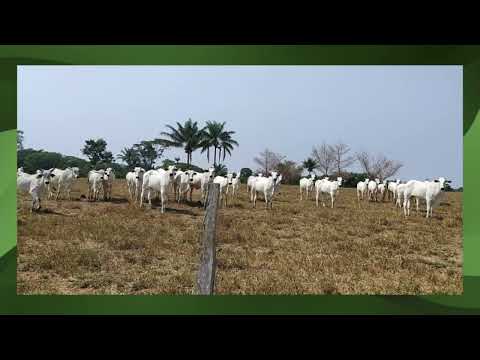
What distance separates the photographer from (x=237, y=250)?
28.3ft

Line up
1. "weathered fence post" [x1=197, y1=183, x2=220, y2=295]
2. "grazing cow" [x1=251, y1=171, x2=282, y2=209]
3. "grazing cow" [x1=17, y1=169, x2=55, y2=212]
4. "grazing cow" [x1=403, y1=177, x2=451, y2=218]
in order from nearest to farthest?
"weathered fence post" [x1=197, y1=183, x2=220, y2=295], "grazing cow" [x1=17, y1=169, x2=55, y2=212], "grazing cow" [x1=251, y1=171, x2=282, y2=209], "grazing cow" [x1=403, y1=177, x2=451, y2=218]

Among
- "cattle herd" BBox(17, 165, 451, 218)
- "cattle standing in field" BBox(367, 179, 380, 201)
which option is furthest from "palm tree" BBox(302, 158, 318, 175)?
"cattle standing in field" BBox(367, 179, 380, 201)

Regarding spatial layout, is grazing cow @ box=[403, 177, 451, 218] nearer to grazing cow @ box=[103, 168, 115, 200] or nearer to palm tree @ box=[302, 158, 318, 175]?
palm tree @ box=[302, 158, 318, 175]

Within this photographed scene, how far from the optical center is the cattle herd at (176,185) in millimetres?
9711

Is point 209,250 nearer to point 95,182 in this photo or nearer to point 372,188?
point 95,182

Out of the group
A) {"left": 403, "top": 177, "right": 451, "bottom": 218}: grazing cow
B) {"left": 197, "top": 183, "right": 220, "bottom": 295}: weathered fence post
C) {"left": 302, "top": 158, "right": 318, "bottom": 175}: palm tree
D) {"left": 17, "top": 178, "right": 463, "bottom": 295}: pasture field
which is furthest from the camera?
{"left": 403, "top": 177, "right": 451, "bottom": 218}: grazing cow

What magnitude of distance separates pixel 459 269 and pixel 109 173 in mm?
7002

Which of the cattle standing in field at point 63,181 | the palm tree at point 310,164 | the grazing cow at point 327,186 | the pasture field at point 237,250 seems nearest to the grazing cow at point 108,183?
the pasture field at point 237,250

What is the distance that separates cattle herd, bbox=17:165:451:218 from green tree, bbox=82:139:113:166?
1.16 metres

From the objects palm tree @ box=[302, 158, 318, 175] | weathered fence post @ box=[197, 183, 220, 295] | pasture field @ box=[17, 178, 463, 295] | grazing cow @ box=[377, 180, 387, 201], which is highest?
palm tree @ box=[302, 158, 318, 175]

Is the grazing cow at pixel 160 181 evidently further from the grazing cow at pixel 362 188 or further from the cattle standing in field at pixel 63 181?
the grazing cow at pixel 362 188

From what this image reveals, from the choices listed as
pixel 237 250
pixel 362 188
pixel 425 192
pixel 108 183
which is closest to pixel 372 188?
pixel 362 188

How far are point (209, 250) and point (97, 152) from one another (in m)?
3.72

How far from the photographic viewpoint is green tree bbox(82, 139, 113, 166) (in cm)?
741
